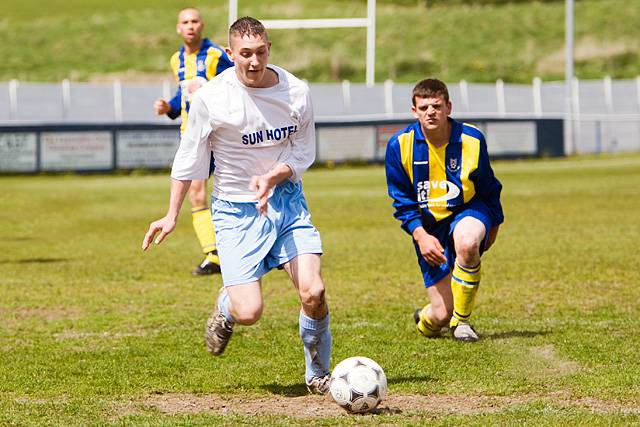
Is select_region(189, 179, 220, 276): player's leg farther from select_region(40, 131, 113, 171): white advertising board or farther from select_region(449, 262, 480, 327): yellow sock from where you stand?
select_region(40, 131, 113, 171): white advertising board

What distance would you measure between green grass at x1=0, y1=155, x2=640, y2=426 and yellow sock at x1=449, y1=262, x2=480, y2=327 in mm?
222

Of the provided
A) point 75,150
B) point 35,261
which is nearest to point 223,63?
point 35,261

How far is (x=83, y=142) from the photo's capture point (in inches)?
1128

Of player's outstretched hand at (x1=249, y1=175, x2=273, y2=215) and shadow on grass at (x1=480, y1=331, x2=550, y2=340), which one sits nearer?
player's outstretched hand at (x1=249, y1=175, x2=273, y2=215)

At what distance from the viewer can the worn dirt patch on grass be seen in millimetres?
6039

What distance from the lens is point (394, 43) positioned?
71812mm

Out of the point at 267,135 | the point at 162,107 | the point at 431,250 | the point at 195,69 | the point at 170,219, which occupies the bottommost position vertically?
the point at 431,250

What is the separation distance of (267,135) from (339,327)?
8.36 feet

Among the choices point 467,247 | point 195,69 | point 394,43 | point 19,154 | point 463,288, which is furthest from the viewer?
point 394,43

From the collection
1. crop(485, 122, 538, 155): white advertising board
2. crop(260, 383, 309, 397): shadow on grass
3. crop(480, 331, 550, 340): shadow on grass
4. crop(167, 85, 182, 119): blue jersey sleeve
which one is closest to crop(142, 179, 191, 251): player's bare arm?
crop(260, 383, 309, 397): shadow on grass

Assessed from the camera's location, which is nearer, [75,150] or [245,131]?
[245,131]

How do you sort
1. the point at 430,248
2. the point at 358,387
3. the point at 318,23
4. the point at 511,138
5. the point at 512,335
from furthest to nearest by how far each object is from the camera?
1. the point at 511,138
2. the point at 318,23
3. the point at 512,335
4. the point at 430,248
5. the point at 358,387

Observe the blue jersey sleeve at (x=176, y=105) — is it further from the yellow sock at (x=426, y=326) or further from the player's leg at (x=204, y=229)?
the yellow sock at (x=426, y=326)

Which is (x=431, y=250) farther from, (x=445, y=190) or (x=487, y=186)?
(x=487, y=186)
